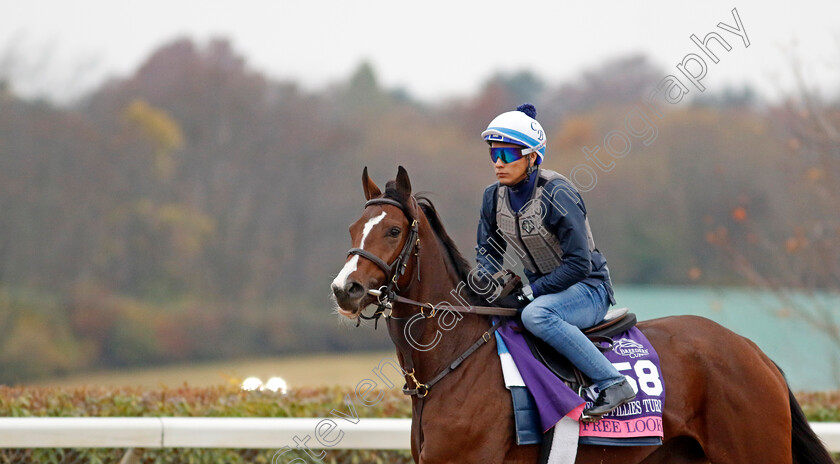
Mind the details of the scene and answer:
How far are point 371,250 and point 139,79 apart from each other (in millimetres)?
21470

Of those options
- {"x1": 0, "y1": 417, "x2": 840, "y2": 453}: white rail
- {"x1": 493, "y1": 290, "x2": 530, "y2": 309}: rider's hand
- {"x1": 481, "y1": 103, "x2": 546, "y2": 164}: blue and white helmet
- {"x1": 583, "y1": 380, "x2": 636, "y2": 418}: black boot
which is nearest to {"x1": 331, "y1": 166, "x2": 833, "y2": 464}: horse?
{"x1": 493, "y1": 290, "x2": 530, "y2": 309}: rider's hand

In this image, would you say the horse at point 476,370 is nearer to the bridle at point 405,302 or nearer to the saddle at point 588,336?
the bridle at point 405,302

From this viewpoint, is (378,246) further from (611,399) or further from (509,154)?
(611,399)

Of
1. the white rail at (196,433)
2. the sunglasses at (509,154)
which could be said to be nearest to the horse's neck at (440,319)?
the sunglasses at (509,154)

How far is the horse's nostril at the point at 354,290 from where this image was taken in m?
3.34

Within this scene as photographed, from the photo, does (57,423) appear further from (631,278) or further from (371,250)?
(631,278)

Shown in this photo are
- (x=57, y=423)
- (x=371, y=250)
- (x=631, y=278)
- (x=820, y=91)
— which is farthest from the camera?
(x=631, y=278)

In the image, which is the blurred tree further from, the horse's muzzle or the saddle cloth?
the horse's muzzle

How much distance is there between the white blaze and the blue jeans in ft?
2.72

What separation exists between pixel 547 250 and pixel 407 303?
0.74m

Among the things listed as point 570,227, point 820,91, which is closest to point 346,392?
point 570,227

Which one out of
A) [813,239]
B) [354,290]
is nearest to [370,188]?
[354,290]

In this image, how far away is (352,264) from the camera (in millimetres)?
3404

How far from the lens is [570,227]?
3760 mm
